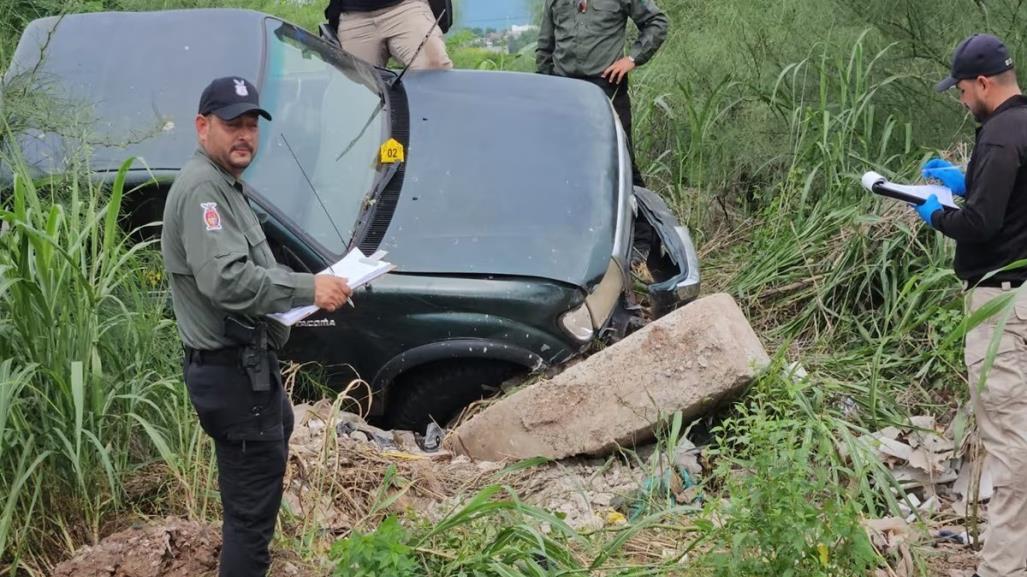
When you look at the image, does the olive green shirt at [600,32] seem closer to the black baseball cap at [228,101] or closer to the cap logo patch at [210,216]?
the black baseball cap at [228,101]

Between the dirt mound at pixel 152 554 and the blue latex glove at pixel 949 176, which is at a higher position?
the blue latex glove at pixel 949 176

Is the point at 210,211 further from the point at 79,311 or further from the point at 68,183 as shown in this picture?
the point at 68,183

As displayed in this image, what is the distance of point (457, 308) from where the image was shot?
4184 mm

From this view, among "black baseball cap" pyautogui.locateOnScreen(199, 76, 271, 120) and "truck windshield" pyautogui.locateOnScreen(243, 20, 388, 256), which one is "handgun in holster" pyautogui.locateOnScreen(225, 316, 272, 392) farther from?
"truck windshield" pyautogui.locateOnScreen(243, 20, 388, 256)

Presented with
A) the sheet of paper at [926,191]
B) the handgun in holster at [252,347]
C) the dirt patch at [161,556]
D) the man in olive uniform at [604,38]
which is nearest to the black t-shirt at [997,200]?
the sheet of paper at [926,191]

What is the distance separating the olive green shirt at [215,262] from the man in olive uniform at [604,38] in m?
3.60

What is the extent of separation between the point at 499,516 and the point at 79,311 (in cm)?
148

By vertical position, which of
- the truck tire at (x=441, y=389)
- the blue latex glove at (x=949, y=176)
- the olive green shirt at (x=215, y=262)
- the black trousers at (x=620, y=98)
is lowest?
the truck tire at (x=441, y=389)

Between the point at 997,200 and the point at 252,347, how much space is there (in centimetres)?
225

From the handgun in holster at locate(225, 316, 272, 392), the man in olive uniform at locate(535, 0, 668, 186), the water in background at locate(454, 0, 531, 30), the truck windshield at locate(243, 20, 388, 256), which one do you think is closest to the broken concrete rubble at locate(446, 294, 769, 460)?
the truck windshield at locate(243, 20, 388, 256)

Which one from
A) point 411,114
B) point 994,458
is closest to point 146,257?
point 411,114

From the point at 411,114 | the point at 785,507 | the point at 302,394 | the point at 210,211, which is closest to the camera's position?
the point at 210,211

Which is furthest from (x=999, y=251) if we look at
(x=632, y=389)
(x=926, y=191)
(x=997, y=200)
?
(x=632, y=389)

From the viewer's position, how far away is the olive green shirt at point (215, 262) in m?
2.77
